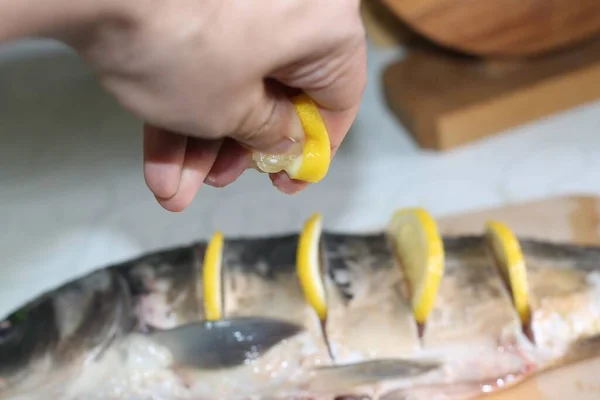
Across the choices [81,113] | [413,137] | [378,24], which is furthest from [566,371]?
[81,113]

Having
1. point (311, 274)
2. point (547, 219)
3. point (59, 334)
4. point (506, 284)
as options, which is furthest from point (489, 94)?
point (59, 334)

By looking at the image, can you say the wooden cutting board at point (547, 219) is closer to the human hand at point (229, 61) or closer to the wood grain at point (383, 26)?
the wood grain at point (383, 26)

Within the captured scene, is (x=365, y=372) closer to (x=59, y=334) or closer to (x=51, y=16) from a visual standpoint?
(x=59, y=334)

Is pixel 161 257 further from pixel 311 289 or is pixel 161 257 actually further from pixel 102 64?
pixel 102 64

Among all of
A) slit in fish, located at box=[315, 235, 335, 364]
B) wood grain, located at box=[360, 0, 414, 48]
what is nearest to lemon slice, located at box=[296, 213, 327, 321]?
slit in fish, located at box=[315, 235, 335, 364]

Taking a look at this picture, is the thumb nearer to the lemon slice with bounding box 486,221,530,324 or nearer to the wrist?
the wrist

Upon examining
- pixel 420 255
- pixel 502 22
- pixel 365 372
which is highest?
pixel 502 22
